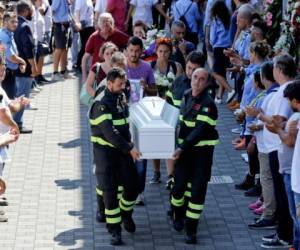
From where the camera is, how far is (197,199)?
10.1m

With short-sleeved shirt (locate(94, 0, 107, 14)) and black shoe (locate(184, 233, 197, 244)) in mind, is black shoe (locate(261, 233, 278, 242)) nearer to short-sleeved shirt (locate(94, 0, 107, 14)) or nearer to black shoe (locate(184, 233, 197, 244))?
black shoe (locate(184, 233, 197, 244))

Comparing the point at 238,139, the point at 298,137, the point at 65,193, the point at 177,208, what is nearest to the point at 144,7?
the point at 238,139

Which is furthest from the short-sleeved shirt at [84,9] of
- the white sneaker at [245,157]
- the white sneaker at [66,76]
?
the white sneaker at [245,157]

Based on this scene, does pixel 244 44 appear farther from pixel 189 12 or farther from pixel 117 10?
pixel 117 10

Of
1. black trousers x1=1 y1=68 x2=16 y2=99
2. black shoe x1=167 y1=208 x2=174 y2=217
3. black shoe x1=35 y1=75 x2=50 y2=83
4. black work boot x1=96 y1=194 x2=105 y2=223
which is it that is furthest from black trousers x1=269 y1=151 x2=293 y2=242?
black shoe x1=35 y1=75 x2=50 y2=83

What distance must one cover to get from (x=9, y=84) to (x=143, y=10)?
546cm

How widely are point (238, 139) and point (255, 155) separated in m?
2.62

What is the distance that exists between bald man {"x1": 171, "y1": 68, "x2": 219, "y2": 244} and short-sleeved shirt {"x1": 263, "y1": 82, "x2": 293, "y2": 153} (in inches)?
22.1

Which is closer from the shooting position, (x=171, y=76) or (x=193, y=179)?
(x=193, y=179)

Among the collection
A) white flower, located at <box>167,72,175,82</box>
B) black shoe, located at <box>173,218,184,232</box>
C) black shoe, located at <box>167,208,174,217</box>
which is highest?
white flower, located at <box>167,72,175,82</box>

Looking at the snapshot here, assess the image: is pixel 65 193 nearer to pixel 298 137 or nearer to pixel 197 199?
pixel 197 199

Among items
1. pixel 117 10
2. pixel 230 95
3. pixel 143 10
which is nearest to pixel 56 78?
pixel 117 10

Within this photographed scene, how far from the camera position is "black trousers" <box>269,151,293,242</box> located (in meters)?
9.92

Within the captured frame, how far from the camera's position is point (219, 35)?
16.5 m
